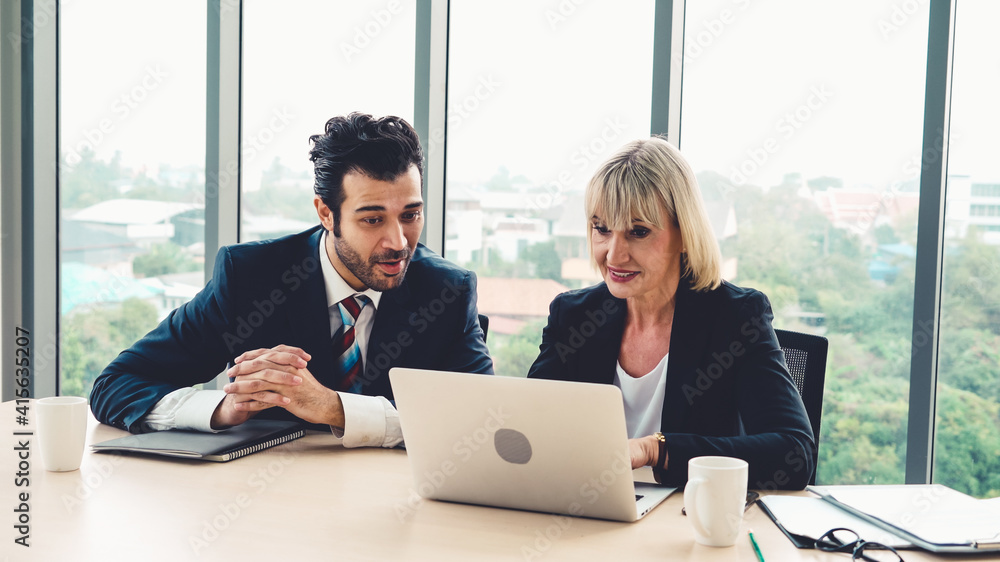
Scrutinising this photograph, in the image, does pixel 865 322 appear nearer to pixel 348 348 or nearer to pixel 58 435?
pixel 348 348

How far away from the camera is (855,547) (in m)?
1.06

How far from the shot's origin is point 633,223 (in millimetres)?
1773

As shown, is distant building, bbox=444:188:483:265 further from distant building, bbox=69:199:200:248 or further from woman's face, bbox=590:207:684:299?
woman's face, bbox=590:207:684:299

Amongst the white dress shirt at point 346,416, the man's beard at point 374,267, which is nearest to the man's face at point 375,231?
the man's beard at point 374,267

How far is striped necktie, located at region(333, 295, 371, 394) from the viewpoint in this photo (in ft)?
6.39

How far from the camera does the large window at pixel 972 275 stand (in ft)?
7.98

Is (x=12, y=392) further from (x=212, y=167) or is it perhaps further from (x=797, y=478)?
(x=797, y=478)

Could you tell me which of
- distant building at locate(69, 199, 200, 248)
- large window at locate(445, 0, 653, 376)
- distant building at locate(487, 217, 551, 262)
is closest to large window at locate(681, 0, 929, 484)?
large window at locate(445, 0, 653, 376)

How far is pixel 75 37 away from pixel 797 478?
309cm

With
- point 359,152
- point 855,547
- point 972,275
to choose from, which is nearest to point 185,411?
point 359,152

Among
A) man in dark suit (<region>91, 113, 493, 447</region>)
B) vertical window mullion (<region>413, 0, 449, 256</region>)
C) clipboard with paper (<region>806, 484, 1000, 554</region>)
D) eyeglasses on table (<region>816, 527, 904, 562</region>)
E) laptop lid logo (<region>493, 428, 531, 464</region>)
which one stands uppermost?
vertical window mullion (<region>413, 0, 449, 256</region>)

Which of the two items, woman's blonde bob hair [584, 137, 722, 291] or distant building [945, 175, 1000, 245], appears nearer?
woman's blonde bob hair [584, 137, 722, 291]

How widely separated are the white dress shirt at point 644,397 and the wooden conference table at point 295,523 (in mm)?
463

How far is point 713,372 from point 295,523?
929mm
